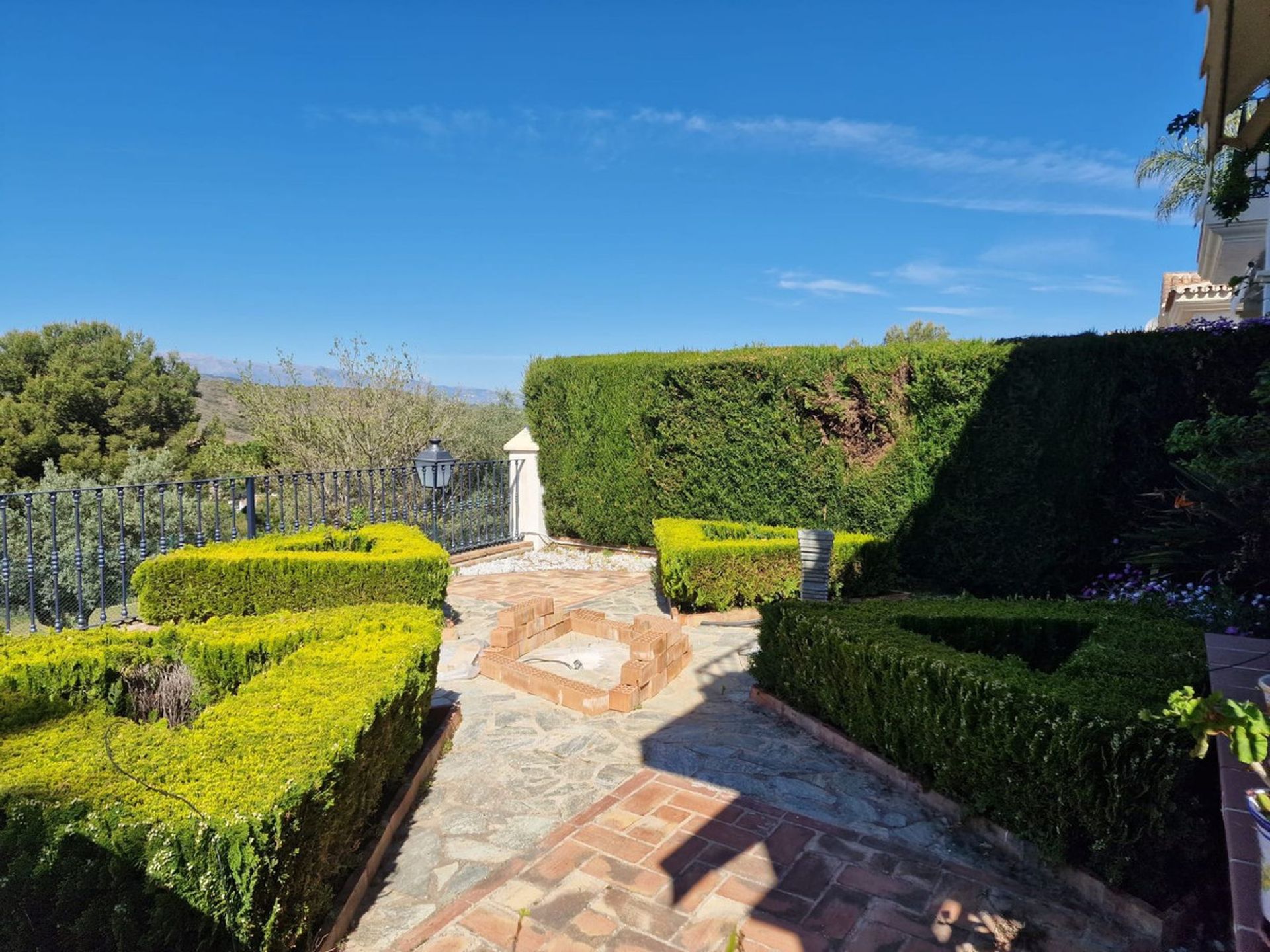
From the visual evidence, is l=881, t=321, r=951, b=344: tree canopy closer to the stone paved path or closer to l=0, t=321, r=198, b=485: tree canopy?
l=0, t=321, r=198, b=485: tree canopy

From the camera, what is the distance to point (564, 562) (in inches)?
419

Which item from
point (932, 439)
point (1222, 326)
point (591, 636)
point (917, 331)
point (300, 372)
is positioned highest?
point (917, 331)

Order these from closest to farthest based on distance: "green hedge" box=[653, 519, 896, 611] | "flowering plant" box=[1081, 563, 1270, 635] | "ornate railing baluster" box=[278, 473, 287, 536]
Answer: "flowering plant" box=[1081, 563, 1270, 635]
"green hedge" box=[653, 519, 896, 611]
"ornate railing baluster" box=[278, 473, 287, 536]

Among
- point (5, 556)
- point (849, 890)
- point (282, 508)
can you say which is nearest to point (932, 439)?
point (849, 890)

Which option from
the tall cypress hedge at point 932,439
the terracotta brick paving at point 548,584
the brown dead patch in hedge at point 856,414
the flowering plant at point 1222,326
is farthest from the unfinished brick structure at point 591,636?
the flowering plant at point 1222,326

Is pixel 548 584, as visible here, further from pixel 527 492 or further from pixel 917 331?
pixel 917 331

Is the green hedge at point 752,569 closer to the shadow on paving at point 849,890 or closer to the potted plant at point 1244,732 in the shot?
the shadow on paving at point 849,890

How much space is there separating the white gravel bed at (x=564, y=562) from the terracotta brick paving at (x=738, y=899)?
6725 millimetres

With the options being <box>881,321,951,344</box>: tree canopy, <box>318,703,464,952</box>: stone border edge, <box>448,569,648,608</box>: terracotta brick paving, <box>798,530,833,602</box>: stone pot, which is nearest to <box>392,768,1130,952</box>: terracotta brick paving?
<box>318,703,464,952</box>: stone border edge

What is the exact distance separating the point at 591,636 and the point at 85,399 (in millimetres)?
21881

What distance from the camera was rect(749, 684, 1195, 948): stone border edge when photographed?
246 cm

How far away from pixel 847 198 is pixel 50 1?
42.6 ft

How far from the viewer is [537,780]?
3664 millimetres

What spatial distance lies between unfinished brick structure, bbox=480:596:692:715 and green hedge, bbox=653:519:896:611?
835mm
